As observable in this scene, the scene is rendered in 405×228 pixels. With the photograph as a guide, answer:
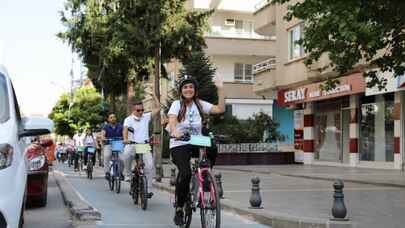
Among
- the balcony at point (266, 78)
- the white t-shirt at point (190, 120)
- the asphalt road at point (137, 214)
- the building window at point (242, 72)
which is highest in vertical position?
the building window at point (242, 72)

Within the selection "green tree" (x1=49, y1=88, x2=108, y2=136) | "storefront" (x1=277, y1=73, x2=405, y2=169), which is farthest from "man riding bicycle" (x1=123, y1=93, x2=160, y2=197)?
"green tree" (x1=49, y1=88, x2=108, y2=136)

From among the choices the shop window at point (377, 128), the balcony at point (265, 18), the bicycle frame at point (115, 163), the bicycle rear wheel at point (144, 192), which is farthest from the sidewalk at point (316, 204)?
the balcony at point (265, 18)

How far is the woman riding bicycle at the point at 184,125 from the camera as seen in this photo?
319 inches

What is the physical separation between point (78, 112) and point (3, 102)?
67.9 metres

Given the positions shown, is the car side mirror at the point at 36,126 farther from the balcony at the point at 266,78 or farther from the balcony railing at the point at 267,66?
the balcony railing at the point at 267,66

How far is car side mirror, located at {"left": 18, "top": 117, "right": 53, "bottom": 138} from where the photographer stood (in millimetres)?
6902

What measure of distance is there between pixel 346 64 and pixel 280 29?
1866 centimetres

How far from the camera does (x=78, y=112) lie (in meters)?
73.9

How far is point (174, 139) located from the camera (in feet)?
26.3

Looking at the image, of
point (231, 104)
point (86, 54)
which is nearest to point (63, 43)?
point (86, 54)

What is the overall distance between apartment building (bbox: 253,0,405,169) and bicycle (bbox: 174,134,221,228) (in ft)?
47.5

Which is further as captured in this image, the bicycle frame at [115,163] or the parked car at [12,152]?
the bicycle frame at [115,163]

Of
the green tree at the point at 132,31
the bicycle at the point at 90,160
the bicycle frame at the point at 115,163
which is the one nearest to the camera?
the bicycle frame at the point at 115,163

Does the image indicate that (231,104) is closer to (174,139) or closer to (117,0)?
(117,0)
